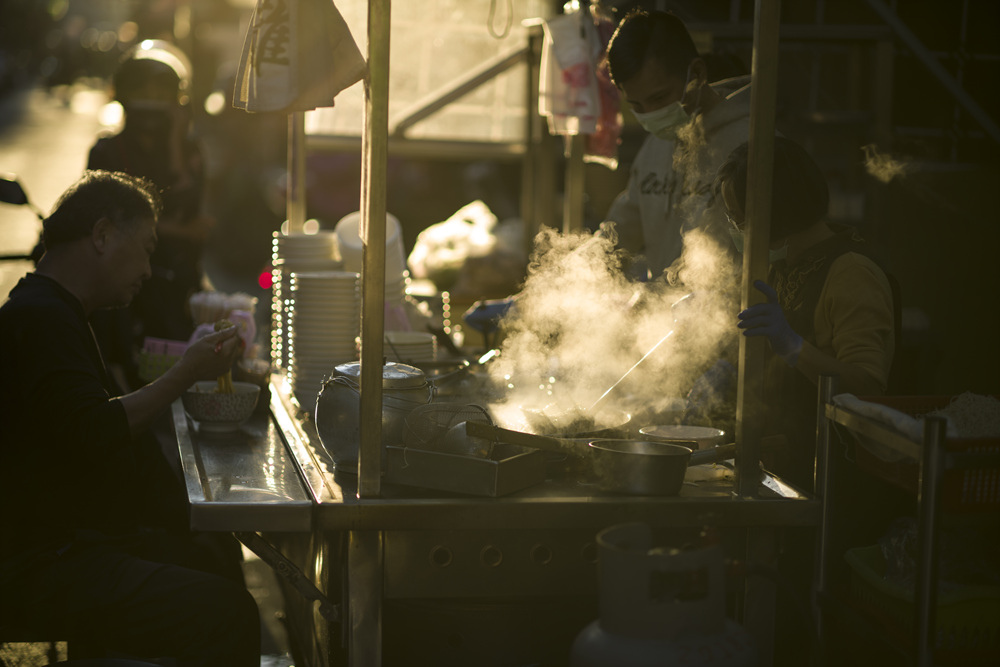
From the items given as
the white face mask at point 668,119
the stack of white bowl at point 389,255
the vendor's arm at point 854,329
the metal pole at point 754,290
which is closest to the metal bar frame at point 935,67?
the white face mask at point 668,119

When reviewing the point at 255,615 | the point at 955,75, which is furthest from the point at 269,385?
the point at 955,75

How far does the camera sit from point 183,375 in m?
2.58

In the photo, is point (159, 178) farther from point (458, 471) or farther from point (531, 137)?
point (458, 471)

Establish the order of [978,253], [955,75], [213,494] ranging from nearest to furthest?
1. [213,494]
2. [978,253]
3. [955,75]

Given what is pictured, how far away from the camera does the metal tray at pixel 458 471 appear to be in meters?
2.16

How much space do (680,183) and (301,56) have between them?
185cm

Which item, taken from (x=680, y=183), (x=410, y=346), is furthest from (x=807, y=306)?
(x=410, y=346)

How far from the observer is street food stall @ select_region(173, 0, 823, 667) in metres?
2.11

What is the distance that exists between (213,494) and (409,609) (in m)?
0.55

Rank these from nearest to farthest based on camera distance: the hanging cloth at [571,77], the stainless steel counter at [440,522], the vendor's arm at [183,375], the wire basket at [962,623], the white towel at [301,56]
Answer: the wire basket at [962,623] < the stainless steel counter at [440,522] < the white towel at [301,56] < the vendor's arm at [183,375] < the hanging cloth at [571,77]

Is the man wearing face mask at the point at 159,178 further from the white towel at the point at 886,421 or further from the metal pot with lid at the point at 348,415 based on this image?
the white towel at the point at 886,421

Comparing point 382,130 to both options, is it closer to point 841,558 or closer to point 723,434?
point 723,434

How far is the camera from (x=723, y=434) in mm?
2578

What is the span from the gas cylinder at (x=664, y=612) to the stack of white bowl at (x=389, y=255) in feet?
6.91
